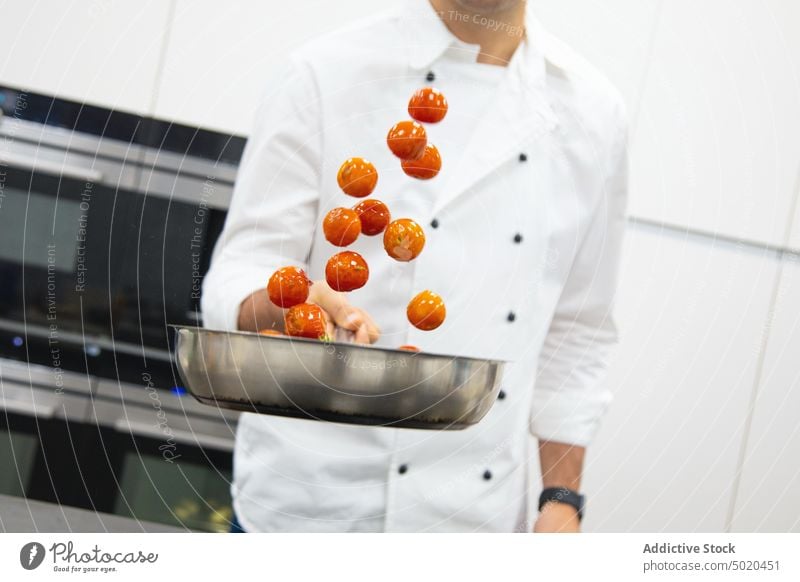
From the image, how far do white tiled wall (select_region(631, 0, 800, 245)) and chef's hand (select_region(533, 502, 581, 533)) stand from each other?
15.2 inches

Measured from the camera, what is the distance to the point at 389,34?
0.60 meters

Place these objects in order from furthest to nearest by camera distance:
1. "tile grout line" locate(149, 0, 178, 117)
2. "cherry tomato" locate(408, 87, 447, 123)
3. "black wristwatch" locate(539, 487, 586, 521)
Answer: "tile grout line" locate(149, 0, 178, 117)
"black wristwatch" locate(539, 487, 586, 521)
"cherry tomato" locate(408, 87, 447, 123)

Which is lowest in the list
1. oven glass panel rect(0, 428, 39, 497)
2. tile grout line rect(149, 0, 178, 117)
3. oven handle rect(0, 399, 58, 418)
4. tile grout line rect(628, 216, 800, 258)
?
oven glass panel rect(0, 428, 39, 497)

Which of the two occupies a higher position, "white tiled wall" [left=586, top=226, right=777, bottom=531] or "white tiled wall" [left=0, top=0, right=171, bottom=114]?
"white tiled wall" [left=0, top=0, right=171, bottom=114]

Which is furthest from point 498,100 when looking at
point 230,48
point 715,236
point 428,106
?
point 715,236

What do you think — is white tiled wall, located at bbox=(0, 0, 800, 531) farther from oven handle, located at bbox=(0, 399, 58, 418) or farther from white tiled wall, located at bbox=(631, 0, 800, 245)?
oven handle, located at bbox=(0, 399, 58, 418)

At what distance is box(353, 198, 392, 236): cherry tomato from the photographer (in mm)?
433

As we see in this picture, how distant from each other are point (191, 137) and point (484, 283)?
0.41 m

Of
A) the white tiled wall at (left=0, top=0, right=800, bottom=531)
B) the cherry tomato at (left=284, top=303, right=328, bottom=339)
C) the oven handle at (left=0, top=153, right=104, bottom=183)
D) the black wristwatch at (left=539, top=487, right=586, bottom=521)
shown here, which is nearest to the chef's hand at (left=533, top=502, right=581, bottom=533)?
the black wristwatch at (left=539, top=487, right=586, bottom=521)

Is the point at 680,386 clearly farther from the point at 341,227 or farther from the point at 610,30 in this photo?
the point at 341,227

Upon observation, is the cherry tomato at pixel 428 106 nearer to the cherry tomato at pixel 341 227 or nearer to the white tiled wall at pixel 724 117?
the cherry tomato at pixel 341 227

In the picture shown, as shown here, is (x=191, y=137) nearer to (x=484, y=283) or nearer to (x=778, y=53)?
(x=484, y=283)
